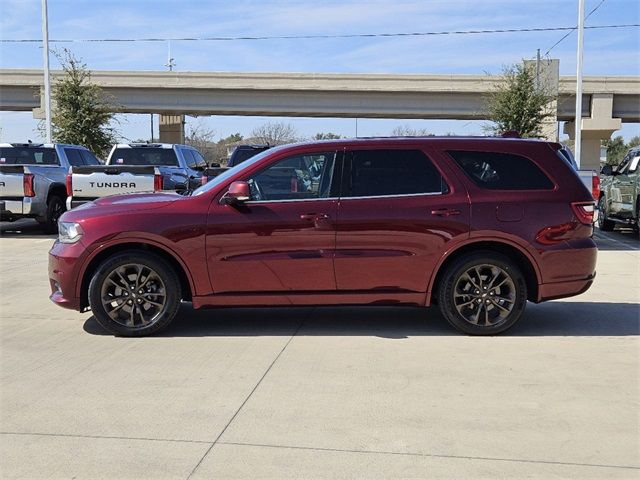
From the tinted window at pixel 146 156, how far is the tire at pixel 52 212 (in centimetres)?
157

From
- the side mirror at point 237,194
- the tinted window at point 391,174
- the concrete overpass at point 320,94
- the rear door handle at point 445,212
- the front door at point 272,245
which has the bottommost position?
the front door at point 272,245

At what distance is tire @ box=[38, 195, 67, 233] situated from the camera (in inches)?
580

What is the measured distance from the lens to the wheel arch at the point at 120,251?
6.23 meters

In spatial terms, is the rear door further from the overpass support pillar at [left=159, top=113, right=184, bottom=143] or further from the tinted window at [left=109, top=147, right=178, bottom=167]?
the overpass support pillar at [left=159, top=113, right=184, bottom=143]

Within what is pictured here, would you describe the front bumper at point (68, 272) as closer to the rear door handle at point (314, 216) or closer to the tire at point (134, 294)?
the tire at point (134, 294)

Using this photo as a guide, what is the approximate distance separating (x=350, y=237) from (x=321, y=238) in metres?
0.27

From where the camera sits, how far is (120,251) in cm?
630

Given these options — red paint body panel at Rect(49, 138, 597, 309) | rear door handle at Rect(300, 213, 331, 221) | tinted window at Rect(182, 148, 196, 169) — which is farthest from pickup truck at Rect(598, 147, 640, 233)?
rear door handle at Rect(300, 213, 331, 221)

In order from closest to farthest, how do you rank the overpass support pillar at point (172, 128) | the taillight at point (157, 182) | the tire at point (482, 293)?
the tire at point (482, 293)
the taillight at point (157, 182)
the overpass support pillar at point (172, 128)

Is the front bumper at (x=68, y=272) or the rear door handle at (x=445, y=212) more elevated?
the rear door handle at (x=445, y=212)

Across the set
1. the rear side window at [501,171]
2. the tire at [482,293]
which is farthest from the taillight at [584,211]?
the tire at [482,293]

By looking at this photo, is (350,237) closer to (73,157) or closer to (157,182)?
(157,182)

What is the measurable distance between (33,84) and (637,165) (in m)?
41.8

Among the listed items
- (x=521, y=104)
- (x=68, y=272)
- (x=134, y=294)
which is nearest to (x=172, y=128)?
(x=521, y=104)
